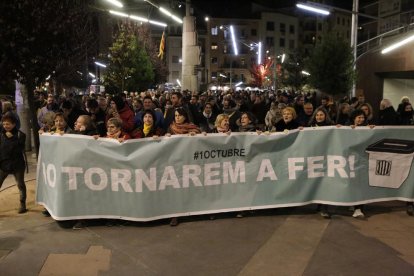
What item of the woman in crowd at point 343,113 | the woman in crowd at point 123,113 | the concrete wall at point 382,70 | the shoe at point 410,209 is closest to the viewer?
the shoe at point 410,209

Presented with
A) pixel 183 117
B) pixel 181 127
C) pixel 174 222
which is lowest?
pixel 174 222

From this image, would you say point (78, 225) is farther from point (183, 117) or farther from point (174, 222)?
point (183, 117)

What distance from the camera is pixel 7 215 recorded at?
7.50 meters

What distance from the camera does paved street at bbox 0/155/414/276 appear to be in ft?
17.9

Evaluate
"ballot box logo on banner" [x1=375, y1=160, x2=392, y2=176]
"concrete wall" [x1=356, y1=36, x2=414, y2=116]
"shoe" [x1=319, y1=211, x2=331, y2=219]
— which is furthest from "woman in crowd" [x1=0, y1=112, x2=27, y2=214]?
"concrete wall" [x1=356, y1=36, x2=414, y2=116]

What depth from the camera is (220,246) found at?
613 cm

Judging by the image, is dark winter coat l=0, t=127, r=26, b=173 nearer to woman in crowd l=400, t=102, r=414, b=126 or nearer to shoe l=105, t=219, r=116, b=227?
shoe l=105, t=219, r=116, b=227

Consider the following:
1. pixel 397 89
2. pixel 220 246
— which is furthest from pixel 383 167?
pixel 397 89

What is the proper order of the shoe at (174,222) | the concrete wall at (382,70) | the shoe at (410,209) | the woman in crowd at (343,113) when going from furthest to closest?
the concrete wall at (382,70)
the woman in crowd at (343,113)
the shoe at (410,209)
the shoe at (174,222)

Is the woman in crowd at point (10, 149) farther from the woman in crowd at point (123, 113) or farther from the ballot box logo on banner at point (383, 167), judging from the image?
the ballot box logo on banner at point (383, 167)

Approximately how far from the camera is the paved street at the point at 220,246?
545 centimetres

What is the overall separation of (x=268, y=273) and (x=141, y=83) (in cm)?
2637

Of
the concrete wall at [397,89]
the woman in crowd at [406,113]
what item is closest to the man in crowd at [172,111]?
the woman in crowd at [406,113]

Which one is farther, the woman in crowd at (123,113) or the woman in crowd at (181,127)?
the woman in crowd at (123,113)
